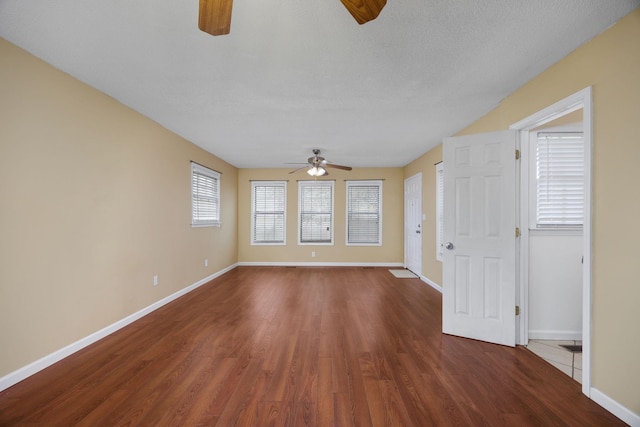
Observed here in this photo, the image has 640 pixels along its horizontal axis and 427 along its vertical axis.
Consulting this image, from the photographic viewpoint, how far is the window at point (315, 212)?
6.66 m

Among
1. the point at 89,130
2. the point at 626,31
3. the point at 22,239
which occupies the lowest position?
the point at 22,239

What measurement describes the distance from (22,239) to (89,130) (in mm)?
1133

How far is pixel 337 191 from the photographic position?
6633mm

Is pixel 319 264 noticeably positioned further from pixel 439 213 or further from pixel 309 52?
pixel 309 52

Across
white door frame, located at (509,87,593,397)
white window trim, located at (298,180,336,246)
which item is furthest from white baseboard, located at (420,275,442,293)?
white window trim, located at (298,180,336,246)

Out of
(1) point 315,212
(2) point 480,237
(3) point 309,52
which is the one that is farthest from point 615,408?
(1) point 315,212

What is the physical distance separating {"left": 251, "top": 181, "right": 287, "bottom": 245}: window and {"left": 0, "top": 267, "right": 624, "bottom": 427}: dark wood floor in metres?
3.42

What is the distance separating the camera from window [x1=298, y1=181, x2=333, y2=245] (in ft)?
21.9

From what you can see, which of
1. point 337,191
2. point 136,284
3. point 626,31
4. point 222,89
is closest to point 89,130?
point 222,89

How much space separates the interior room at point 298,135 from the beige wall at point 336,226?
273cm

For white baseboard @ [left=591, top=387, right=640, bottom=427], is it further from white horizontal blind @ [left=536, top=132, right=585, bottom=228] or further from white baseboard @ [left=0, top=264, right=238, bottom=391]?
white baseboard @ [left=0, top=264, right=238, bottom=391]

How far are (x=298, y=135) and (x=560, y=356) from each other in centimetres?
385

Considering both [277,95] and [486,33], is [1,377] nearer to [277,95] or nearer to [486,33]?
[277,95]

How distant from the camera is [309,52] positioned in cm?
197
